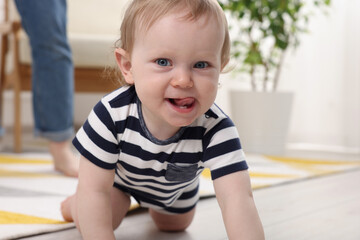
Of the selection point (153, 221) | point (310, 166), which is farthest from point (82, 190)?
point (310, 166)

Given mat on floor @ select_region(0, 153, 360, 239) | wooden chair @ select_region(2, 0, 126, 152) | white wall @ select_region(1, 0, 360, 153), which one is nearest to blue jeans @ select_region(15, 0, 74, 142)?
mat on floor @ select_region(0, 153, 360, 239)

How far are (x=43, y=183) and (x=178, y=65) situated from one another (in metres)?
0.83

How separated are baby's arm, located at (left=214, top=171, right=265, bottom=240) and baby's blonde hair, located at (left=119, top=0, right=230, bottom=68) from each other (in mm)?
182

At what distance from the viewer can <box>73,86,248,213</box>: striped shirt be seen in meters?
0.73

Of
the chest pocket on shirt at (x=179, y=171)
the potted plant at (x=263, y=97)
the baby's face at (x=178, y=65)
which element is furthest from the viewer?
the potted plant at (x=263, y=97)

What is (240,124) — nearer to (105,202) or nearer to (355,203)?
(355,203)

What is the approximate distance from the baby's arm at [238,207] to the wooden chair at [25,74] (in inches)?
54.6

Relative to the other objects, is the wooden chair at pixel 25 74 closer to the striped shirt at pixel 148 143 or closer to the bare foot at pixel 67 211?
the bare foot at pixel 67 211

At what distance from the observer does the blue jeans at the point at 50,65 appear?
1.48 metres

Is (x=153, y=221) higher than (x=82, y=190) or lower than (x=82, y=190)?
lower

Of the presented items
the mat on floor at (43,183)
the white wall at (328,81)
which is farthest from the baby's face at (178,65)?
the white wall at (328,81)

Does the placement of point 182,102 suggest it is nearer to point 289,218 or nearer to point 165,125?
point 165,125

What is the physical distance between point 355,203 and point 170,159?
64 centimetres

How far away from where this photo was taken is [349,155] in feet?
8.17
